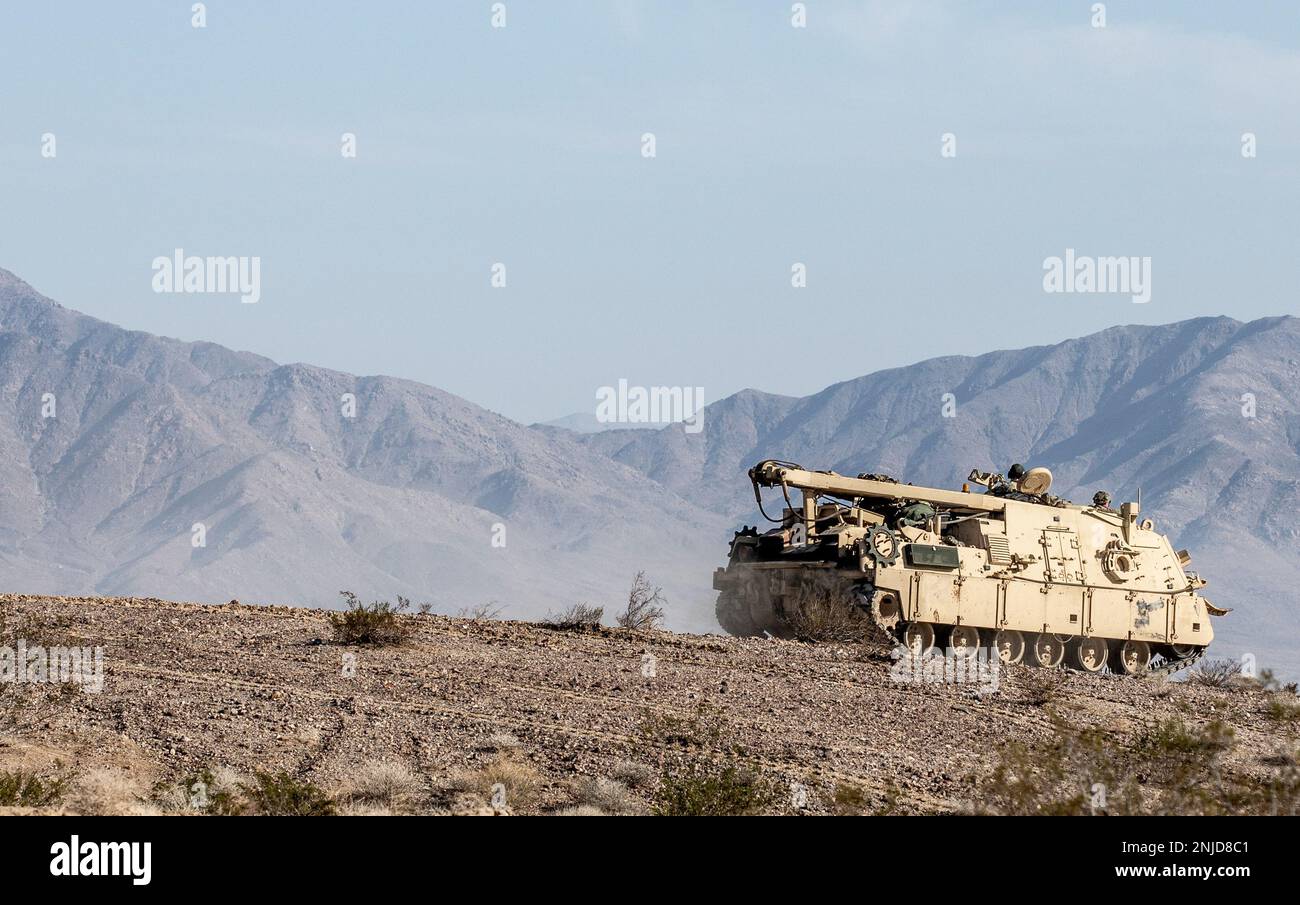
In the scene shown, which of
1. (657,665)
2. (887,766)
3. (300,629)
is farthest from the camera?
(300,629)

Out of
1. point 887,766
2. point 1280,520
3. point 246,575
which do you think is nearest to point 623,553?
point 246,575

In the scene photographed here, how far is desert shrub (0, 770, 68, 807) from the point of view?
1205cm

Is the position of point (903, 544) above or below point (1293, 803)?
above

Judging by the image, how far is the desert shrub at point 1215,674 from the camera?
25.6 meters

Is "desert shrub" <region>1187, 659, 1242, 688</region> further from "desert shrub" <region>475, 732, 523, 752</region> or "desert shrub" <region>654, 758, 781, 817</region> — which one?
"desert shrub" <region>654, 758, 781, 817</region>

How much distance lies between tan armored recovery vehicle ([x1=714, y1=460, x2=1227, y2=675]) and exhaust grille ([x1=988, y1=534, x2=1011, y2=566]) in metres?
0.02

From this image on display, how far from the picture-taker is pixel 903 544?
1013 inches

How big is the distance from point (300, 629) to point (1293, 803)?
1338 cm

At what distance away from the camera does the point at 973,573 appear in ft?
86.1

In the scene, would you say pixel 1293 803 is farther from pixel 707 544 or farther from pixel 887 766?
pixel 707 544

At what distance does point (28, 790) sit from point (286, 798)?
164 cm

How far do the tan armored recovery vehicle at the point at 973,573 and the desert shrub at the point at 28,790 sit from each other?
45.5ft

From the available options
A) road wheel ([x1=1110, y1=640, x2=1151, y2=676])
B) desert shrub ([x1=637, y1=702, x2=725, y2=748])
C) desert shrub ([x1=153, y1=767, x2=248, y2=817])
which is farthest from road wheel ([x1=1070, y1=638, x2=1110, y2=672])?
desert shrub ([x1=153, y1=767, x2=248, y2=817])

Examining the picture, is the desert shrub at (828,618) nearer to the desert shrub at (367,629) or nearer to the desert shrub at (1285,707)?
the desert shrub at (1285,707)
